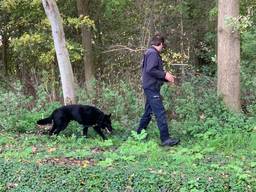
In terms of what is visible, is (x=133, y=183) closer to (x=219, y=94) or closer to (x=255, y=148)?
(x=255, y=148)

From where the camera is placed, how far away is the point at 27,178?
7043 mm

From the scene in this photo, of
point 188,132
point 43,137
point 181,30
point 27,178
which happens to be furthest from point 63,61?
point 181,30

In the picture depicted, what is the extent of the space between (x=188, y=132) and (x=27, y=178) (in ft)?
13.5

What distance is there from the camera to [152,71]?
8.66 meters

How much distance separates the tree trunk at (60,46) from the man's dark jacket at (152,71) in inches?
149

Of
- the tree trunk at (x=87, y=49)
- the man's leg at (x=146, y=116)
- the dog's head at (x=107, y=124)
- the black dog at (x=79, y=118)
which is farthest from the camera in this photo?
the tree trunk at (x=87, y=49)

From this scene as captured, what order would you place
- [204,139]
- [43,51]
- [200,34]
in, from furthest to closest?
[200,34], [43,51], [204,139]

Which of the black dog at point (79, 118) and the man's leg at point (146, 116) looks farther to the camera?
the black dog at point (79, 118)

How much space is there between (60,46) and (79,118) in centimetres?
303

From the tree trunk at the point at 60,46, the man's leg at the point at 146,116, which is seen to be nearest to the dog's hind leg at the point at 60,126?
the man's leg at the point at 146,116

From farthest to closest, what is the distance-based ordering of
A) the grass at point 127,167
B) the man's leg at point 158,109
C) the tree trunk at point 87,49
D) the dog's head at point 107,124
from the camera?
the tree trunk at point 87,49 < the dog's head at point 107,124 < the man's leg at point 158,109 < the grass at point 127,167

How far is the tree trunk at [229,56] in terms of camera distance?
10.5m

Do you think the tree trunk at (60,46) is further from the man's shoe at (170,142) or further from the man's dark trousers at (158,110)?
the man's shoe at (170,142)

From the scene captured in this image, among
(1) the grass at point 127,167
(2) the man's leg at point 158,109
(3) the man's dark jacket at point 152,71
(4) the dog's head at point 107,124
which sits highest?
(3) the man's dark jacket at point 152,71
